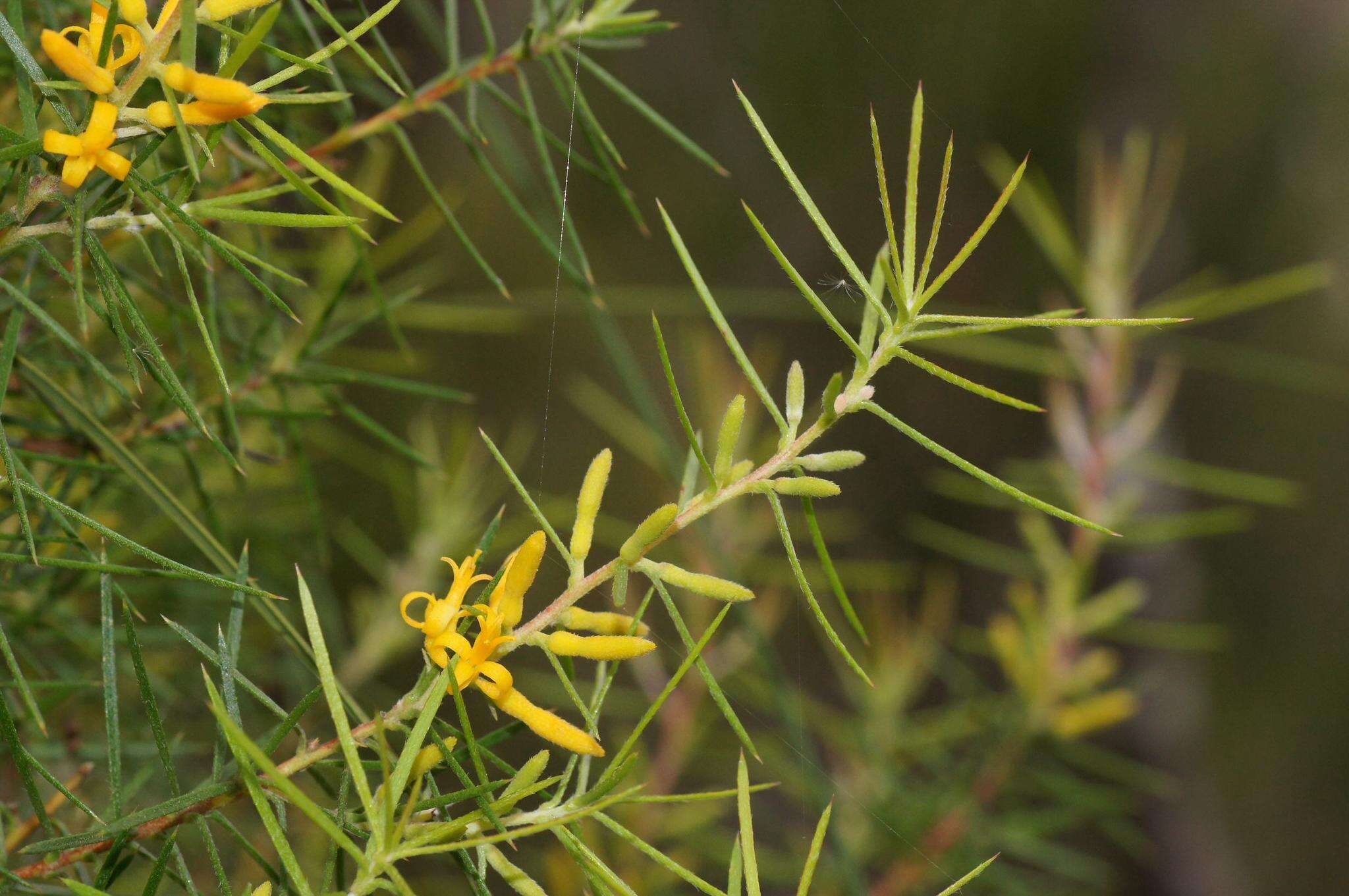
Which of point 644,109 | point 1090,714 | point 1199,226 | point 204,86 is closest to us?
point 204,86

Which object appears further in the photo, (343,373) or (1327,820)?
(1327,820)

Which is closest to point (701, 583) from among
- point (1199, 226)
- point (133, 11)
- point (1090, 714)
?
point (133, 11)

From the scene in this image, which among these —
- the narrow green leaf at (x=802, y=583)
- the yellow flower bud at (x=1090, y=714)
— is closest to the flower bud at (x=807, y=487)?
the narrow green leaf at (x=802, y=583)

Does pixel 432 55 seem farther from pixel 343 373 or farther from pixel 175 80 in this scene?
pixel 175 80

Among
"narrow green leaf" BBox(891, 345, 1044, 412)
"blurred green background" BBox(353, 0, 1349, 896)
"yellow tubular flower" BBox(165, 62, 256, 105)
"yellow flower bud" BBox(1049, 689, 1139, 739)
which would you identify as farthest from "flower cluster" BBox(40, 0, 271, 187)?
"blurred green background" BBox(353, 0, 1349, 896)

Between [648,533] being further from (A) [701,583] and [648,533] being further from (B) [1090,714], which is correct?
(B) [1090,714]

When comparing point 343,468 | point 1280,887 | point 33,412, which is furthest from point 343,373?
point 1280,887

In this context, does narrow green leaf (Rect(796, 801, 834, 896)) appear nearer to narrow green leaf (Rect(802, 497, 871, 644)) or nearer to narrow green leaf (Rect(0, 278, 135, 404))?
narrow green leaf (Rect(802, 497, 871, 644))
